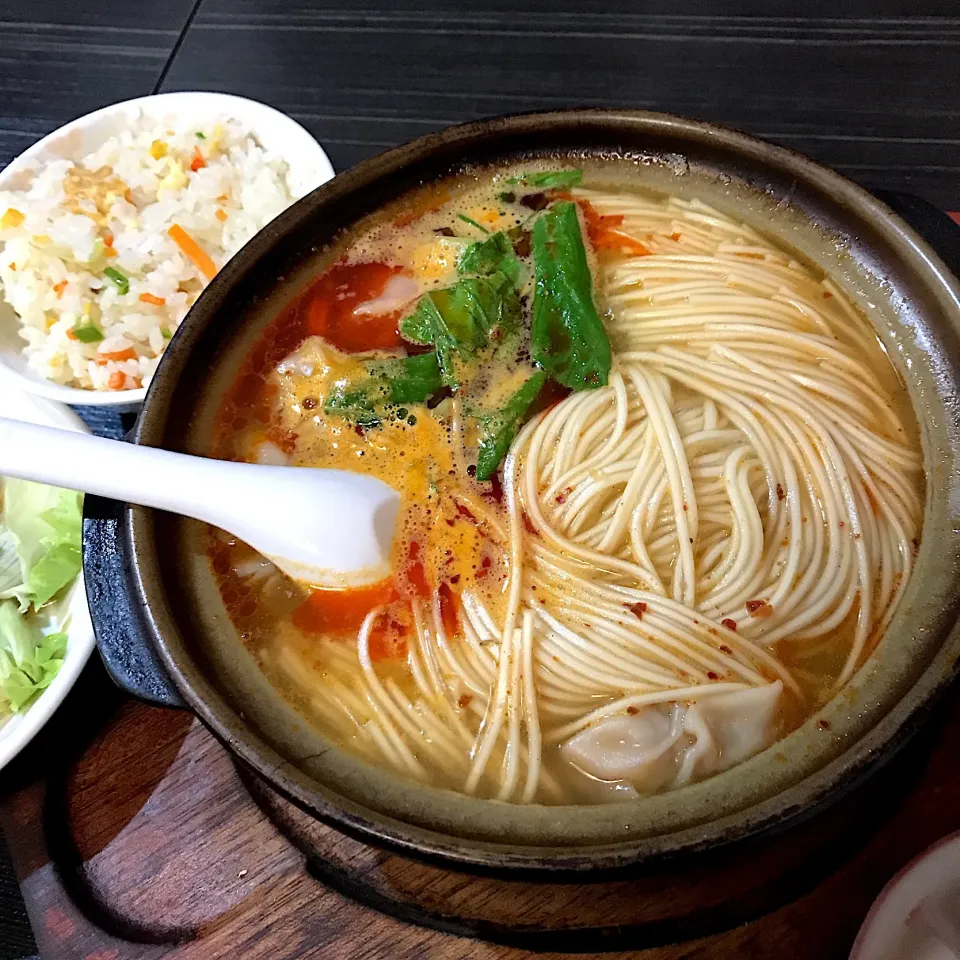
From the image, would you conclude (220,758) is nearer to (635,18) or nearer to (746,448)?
(746,448)

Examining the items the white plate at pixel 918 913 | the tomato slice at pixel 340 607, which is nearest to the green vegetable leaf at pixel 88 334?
the tomato slice at pixel 340 607

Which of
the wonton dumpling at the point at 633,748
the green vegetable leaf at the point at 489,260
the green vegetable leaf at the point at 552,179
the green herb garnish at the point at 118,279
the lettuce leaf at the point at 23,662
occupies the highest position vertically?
the green vegetable leaf at the point at 552,179

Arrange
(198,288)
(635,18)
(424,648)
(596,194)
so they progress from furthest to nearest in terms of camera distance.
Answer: (635,18) → (198,288) → (596,194) → (424,648)

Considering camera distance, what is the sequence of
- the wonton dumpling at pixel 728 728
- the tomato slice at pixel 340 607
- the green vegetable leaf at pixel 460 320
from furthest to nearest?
1. the green vegetable leaf at pixel 460 320
2. the tomato slice at pixel 340 607
3. the wonton dumpling at pixel 728 728

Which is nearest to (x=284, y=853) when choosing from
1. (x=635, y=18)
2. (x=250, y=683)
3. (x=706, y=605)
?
(x=250, y=683)

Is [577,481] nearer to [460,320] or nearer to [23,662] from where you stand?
[460,320]

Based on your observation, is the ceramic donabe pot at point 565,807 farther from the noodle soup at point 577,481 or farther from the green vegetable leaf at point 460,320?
the green vegetable leaf at point 460,320

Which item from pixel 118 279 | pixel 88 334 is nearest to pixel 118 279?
pixel 118 279
